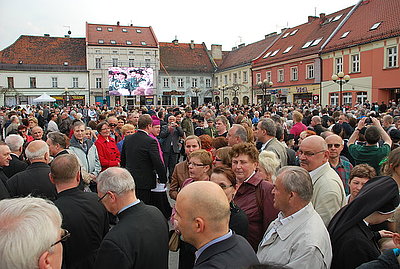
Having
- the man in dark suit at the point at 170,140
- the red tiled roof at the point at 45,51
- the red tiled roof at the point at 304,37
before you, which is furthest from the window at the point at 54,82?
the man in dark suit at the point at 170,140

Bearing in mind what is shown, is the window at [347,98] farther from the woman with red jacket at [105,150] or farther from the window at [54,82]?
the window at [54,82]

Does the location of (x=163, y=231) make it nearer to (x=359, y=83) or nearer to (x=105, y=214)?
(x=105, y=214)

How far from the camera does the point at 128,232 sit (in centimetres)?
254

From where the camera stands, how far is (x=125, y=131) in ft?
24.1

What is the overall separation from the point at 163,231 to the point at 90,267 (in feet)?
3.25

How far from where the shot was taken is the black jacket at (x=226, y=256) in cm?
197

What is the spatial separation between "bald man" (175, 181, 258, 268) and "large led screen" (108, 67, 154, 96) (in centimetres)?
4701

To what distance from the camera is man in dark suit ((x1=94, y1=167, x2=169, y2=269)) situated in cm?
245

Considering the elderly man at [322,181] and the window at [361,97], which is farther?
the window at [361,97]

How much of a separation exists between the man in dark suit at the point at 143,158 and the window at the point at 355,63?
1027 inches

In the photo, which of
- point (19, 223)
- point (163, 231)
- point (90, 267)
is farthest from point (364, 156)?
point (19, 223)

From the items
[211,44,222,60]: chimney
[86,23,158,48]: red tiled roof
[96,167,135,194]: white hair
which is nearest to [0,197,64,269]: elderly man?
[96,167,135,194]: white hair

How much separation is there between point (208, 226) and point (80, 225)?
5.41ft

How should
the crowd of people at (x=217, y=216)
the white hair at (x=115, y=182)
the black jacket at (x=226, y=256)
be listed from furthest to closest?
1. the white hair at (x=115, y=182)
2. the black jacket at (x=226, y=256)
3. the crowd of people at (x=217, y=216)
